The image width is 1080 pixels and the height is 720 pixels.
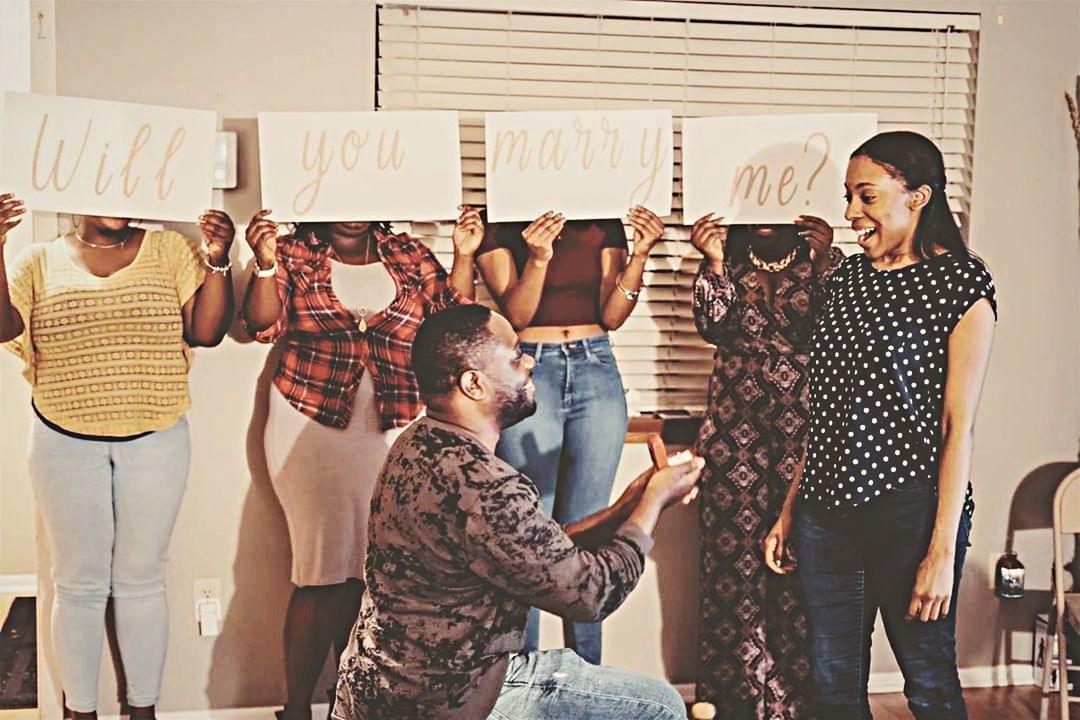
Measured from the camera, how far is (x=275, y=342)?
3047 mm

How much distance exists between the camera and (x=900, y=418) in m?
2.70

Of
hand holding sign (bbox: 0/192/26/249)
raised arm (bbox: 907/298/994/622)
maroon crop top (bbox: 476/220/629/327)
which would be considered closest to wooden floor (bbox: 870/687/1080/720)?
raised arm (bbox: 907/298/994/622)

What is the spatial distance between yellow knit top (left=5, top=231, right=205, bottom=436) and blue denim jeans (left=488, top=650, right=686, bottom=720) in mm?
1270

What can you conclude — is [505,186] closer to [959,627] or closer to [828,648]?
[828,648]

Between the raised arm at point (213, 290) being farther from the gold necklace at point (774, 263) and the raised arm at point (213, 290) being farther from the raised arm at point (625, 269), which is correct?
the gold necklace at point (774, 263)

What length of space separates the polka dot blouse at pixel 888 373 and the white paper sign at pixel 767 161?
298 mm

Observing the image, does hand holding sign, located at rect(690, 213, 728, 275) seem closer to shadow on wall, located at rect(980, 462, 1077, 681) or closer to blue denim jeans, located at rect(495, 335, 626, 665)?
blue denim jeans, located at rect(495, 335, 626, 665)

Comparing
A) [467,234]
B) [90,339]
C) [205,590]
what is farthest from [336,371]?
[205,590]

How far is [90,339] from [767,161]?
5.98 feet

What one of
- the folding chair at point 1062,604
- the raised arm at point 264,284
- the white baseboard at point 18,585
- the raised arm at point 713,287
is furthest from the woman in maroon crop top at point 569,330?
the white baseboard at point 18,585

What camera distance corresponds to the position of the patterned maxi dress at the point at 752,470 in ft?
9.93

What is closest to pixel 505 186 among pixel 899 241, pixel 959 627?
pixel 899 241

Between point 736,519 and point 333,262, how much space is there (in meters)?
1.29

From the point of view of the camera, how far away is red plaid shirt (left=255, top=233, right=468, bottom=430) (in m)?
2.99
